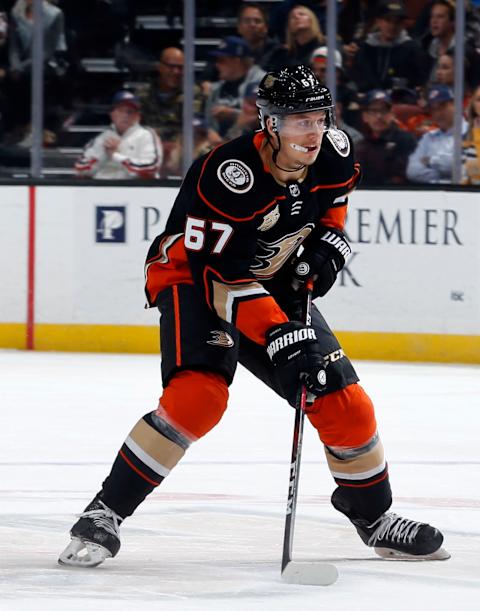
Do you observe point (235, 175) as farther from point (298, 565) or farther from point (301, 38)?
point (301, 38)

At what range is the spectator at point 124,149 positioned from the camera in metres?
7.46

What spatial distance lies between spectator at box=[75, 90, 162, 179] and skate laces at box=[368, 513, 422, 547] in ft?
14.6

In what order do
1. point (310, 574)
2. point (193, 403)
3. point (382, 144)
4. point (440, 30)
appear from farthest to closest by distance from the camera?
point (382, 144) → point (440, 30) → point (193, 403) → point (310, 574)

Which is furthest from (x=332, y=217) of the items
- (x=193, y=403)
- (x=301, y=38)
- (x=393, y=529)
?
(x=301, y=38)

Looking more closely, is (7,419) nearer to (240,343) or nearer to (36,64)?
(240,343)

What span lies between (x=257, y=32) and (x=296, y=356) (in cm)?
459

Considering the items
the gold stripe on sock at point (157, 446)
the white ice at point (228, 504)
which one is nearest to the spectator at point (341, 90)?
the white ice at point (228, 504)

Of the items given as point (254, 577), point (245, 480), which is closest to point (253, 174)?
point (254, 577)

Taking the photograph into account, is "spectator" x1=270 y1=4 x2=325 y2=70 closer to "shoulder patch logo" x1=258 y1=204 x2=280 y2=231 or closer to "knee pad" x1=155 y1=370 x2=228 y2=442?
"shoulder patch logo" x1=258 y1=204 x2=280 y2=231

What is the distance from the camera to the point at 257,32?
7332mm

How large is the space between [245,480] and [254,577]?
1167 mm

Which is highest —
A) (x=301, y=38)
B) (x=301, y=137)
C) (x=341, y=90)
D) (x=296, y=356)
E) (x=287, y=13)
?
(x=287, y=13)

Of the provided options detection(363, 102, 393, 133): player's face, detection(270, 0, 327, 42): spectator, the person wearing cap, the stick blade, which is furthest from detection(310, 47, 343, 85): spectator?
the stick blade

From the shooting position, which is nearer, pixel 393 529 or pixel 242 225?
pixel 242 225
